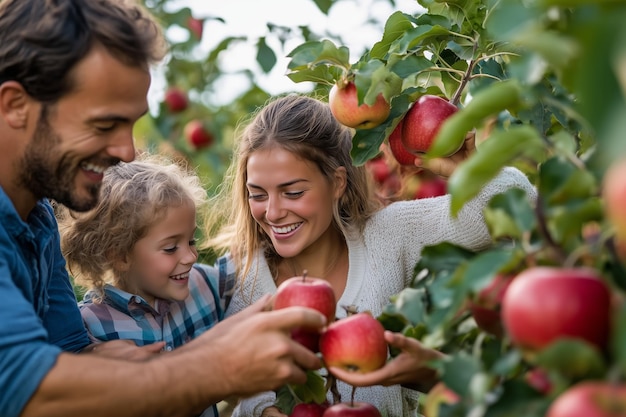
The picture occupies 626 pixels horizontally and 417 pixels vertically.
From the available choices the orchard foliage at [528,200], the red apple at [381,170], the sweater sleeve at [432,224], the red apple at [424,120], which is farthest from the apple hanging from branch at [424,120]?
the red apple at [381,170]

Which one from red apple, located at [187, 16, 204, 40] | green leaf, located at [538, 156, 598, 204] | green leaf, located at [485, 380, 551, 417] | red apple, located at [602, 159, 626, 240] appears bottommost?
red apple, located at [187, 16, 204, 40]

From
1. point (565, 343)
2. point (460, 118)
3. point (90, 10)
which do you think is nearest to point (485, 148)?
point (460, 118)

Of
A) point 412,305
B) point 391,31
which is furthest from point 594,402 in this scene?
point 391,31

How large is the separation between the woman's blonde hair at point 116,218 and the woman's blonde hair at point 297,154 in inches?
6.9

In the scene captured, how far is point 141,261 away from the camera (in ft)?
6.89

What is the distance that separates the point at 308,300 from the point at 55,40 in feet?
2.49

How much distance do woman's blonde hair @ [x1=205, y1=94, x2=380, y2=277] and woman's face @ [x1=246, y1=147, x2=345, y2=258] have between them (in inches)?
1.9

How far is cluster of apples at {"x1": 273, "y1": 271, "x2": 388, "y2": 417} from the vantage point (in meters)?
1.33

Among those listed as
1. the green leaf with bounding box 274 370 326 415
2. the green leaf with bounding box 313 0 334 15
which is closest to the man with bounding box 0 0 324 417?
the green leaf with bounding box 274 370 326 415

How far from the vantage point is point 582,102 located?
602 millimetres

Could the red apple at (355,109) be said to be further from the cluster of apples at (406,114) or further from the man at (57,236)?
the man at (57,236)

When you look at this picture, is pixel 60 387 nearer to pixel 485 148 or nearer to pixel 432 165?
pixel 485 148

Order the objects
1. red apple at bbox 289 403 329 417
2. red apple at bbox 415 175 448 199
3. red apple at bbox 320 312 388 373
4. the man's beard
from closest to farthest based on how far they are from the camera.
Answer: red apple at bbox 320 312 388 373, red apple at bbox 289 403 329 417, the man's beard, red apple at bbox 415 175 448 199

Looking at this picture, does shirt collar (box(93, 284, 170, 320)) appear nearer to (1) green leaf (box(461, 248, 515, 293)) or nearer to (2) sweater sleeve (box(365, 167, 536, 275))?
(2) sweater sleeve (box(365, 167, 536, 275))
